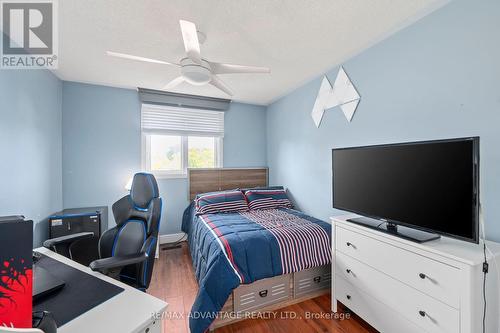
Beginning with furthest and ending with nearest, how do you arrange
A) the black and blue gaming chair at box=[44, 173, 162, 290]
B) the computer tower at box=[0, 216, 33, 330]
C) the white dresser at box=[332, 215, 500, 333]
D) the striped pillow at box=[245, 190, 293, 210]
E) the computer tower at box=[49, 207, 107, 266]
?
the striped pillow at box=[245, 190, 293, 210]
the computer tower at box=[49, 207, 107, 266]
the black and blue gaming chair at box=[44, 173, 162, 290]
the white dresser at box=[332, 215, 500, 333]
the computer tower at box=[0, 216, 33, 330]

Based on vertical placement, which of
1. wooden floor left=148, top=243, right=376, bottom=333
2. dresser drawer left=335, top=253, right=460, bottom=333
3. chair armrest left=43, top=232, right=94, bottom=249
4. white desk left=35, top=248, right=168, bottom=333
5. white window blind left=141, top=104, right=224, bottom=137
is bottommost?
wooden floor left=148, top=243, right=376, bottom=333

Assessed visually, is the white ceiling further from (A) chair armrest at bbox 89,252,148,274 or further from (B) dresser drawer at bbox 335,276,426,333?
(B) dresser drawer at bbox 335,276,426,333

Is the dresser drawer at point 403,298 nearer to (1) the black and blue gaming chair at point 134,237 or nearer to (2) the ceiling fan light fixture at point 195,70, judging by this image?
(1) the black and blue gaming chair at point 134,237

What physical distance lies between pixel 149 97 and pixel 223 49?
1660mm

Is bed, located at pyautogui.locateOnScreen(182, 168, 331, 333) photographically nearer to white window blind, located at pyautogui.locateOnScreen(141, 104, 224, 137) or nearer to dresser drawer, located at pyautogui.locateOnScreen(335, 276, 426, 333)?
dresser drawer, located at pyautogui.locateOnScreen(335, 276, 426, 333)

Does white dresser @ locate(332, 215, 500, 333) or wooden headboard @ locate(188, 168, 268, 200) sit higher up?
wooden headboard @ locate(188, 168, 268, 200)

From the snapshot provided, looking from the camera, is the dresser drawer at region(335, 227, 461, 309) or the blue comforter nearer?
the dresser drawer at region(335, 227, 461, 309)

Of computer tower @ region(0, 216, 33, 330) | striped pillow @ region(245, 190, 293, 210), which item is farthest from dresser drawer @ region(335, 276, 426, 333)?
computer tower @ region(0, 216, 33, 330)

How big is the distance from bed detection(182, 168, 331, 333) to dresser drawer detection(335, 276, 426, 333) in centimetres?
30

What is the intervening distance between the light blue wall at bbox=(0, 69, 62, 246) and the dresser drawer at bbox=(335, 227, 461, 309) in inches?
114

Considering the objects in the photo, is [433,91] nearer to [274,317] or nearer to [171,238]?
[274,317]

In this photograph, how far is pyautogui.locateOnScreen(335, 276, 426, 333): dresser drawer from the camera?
1.36 meters

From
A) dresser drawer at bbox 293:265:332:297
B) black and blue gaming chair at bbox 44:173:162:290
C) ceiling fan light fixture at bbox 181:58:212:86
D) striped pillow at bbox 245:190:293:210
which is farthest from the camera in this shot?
striped pillow at bbox 245:190:293:210

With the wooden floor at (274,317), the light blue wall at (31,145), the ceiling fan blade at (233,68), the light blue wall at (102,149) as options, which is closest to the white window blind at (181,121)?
the light blue wall at (102,149)
